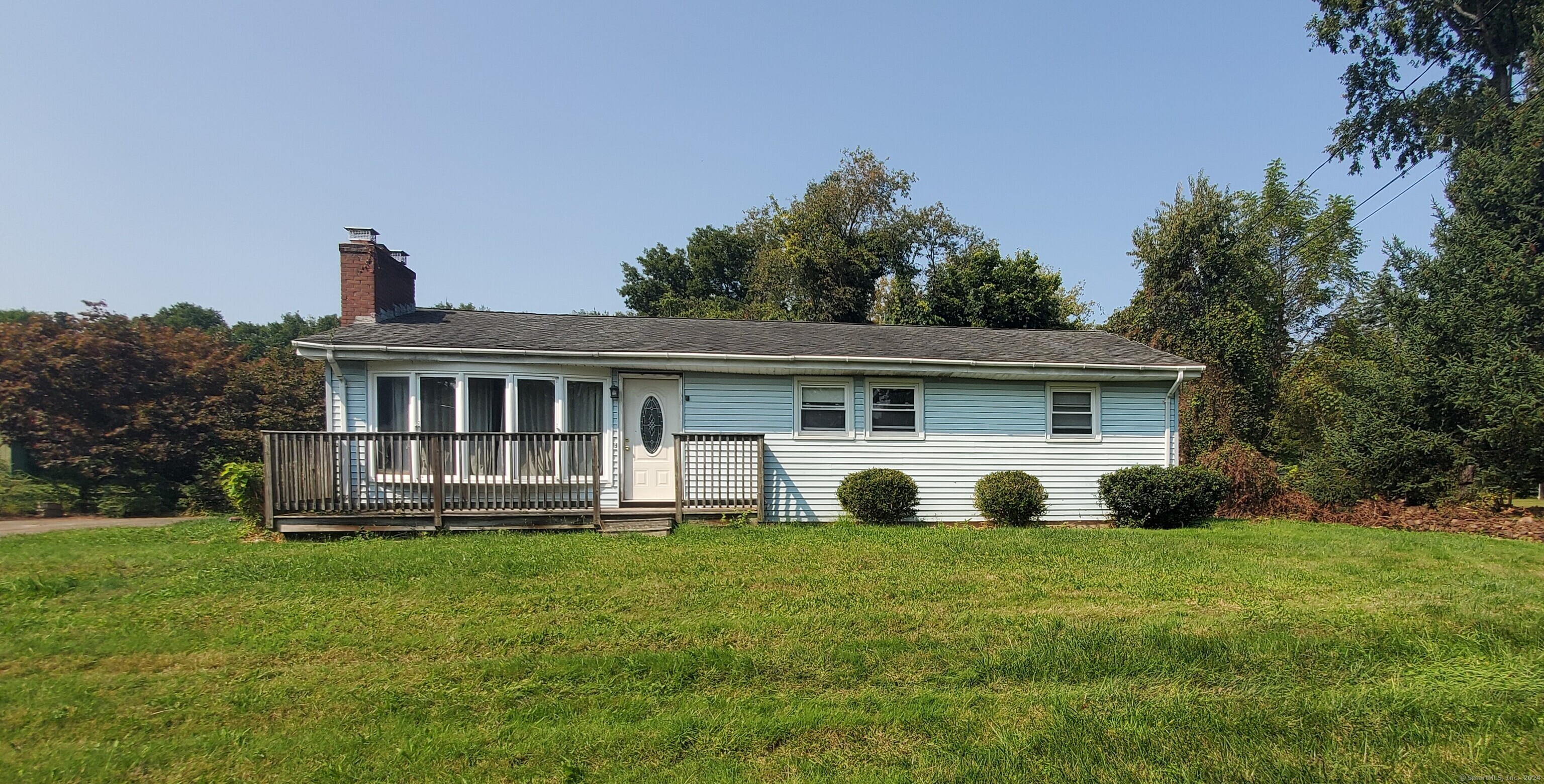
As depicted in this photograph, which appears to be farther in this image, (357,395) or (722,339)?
(722,339)

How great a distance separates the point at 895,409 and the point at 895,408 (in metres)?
0.03

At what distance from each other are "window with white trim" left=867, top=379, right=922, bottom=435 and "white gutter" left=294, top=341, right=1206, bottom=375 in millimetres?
544

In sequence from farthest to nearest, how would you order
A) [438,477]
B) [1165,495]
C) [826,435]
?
[826,435], [1165,495], [438,477]

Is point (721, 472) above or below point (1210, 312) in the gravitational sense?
below

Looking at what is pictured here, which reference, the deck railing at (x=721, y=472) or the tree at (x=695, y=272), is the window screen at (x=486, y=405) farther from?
the tree at (x=695, y=272)

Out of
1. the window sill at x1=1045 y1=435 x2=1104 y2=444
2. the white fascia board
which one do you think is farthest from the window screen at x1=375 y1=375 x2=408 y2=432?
the window sill at x1=1045 y1=435 x2=1104 y2=444

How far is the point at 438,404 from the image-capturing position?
11.4 meters

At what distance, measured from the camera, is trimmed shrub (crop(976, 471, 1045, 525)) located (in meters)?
11.6

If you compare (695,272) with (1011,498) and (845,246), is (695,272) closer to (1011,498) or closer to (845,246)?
(845,246)

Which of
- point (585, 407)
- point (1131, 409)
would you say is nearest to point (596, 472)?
point (585, 407)

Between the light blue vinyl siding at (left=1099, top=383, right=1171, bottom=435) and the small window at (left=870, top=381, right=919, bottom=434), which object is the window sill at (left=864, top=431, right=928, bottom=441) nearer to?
the small window at (left=870, top=381, right=919, bottom=434)

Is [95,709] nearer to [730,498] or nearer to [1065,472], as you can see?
[730,498]

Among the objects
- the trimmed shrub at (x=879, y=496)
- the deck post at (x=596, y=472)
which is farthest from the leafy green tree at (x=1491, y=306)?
the deck post at (x=596, y=472)

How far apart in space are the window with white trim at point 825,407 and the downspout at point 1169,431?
563cm
